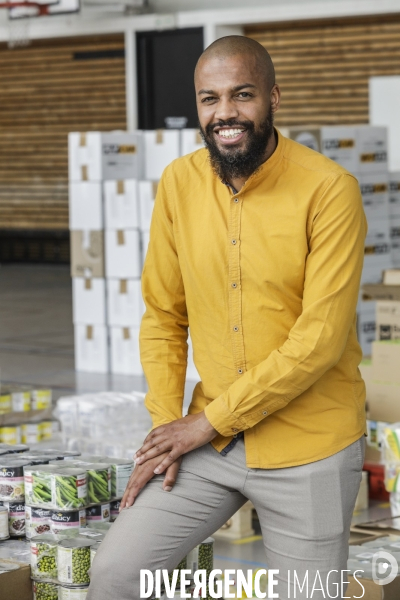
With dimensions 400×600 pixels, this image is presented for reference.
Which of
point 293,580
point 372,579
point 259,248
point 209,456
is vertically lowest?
point 372,579

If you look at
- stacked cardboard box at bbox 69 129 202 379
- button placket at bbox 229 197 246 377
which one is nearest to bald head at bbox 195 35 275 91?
button placket at bbox 229 197 246 377

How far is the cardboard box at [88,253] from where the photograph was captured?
9.56 meters

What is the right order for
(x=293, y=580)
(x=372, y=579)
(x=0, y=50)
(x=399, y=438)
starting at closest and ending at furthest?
(x=293, y=580)
(x=372, y=579)
(x=399, y=438)
(x=0, y=50)

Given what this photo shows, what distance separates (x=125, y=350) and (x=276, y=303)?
697 centimetres

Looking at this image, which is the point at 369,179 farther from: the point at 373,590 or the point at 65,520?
the point at 65,520

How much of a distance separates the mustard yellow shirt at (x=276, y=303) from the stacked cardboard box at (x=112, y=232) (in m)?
6.27

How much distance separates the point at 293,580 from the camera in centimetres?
259

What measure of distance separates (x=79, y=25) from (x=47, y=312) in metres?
4.93

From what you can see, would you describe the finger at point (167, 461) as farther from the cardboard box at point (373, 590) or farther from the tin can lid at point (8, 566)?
the cardboard box at point (373, 590)

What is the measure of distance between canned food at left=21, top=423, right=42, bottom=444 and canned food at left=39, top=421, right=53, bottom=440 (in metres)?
0.06

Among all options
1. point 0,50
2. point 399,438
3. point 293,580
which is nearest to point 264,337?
point 293,580

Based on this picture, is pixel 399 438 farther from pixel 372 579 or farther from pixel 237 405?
pixel 237 405

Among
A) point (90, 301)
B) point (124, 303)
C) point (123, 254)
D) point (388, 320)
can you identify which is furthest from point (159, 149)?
point (388, 320)

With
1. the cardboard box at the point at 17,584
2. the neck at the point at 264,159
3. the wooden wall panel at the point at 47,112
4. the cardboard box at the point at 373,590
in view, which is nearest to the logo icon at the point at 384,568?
the cardboard box at the point at 373,590
